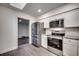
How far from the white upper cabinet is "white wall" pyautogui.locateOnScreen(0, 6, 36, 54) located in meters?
2.24

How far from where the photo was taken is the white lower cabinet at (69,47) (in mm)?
2019

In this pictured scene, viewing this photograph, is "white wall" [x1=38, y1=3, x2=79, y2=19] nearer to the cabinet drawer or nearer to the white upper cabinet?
the white upper cabinet

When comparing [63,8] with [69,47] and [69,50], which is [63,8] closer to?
[69,47]

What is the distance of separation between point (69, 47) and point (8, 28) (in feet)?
9.20

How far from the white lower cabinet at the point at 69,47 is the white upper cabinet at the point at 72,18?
61cm

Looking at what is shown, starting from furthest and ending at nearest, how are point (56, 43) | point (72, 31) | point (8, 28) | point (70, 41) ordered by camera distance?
1. point (8, 28)
2. point (56, 43)
3. point (72, 31)
4. point (70, 41)

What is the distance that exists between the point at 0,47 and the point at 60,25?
289 centimetres

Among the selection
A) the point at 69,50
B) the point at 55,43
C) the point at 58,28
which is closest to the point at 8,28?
the point at 55,43

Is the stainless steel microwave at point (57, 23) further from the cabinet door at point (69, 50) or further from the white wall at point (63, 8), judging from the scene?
the cabinet door at point (69, 50)

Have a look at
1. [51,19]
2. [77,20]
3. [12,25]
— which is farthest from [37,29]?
[77,20]

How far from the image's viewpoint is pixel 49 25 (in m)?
3.58

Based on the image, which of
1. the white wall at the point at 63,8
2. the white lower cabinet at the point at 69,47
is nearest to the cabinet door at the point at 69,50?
the white lower cabinet at the point at 69,47

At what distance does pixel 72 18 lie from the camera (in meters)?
2.29

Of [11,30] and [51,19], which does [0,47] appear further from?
[51,19]
